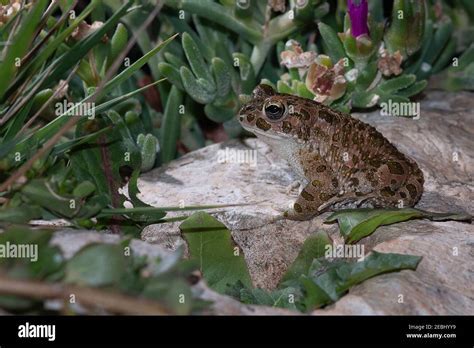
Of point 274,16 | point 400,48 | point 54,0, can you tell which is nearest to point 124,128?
point 54,0

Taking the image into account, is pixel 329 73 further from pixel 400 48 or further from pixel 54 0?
pixel 54 0

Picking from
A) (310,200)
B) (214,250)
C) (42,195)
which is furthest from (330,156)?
(42,195)

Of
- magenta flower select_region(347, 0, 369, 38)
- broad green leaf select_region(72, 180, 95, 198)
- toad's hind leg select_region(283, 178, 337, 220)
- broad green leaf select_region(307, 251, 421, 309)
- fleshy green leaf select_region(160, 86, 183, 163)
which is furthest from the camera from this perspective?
fleshy green leaf select_region(160, 86, 183, 163)

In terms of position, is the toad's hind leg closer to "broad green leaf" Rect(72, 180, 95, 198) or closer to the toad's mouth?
the toad's mouth

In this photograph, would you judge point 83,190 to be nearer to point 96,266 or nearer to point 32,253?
point 32,253

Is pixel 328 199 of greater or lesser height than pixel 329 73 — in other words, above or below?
below

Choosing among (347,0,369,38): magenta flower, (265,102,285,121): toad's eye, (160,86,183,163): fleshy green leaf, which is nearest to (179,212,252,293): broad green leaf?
(265,102,285,121): toad's eye
